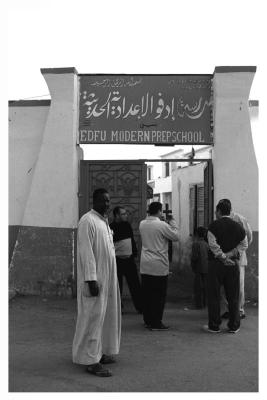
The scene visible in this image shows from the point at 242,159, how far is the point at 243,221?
1592 mm

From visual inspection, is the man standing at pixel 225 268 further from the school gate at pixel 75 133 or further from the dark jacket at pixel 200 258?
the school gate at pixel 75 133

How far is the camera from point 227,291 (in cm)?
640

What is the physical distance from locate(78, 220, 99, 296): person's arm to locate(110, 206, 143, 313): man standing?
108 inches

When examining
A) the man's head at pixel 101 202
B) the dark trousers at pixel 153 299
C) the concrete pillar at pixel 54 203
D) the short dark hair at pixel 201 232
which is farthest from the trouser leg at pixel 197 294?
the man's head at pixel 101 202

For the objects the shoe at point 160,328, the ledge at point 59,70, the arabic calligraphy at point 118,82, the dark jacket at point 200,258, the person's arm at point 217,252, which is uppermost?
the ledge at point 59,70

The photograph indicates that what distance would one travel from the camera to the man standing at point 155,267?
6570 millimetres

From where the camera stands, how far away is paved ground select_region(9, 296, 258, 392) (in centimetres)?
443

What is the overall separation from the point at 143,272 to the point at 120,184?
8.50 ft

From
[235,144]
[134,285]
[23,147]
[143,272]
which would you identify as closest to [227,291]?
[143,272]

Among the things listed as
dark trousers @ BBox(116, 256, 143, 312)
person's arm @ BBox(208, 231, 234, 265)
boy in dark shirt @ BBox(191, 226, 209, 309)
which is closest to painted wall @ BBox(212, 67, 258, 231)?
boy in dark shirt @ BBox(191, 226, 209, 309)

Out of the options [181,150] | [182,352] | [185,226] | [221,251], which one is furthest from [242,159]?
[181,150]

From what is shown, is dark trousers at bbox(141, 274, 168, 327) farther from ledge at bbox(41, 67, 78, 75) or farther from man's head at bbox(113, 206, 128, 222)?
ledge at bbox(41, 67, 78, 75)

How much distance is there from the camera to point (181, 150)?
2911 centimetres

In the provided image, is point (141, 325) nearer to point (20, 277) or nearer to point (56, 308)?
point (56, 308)
